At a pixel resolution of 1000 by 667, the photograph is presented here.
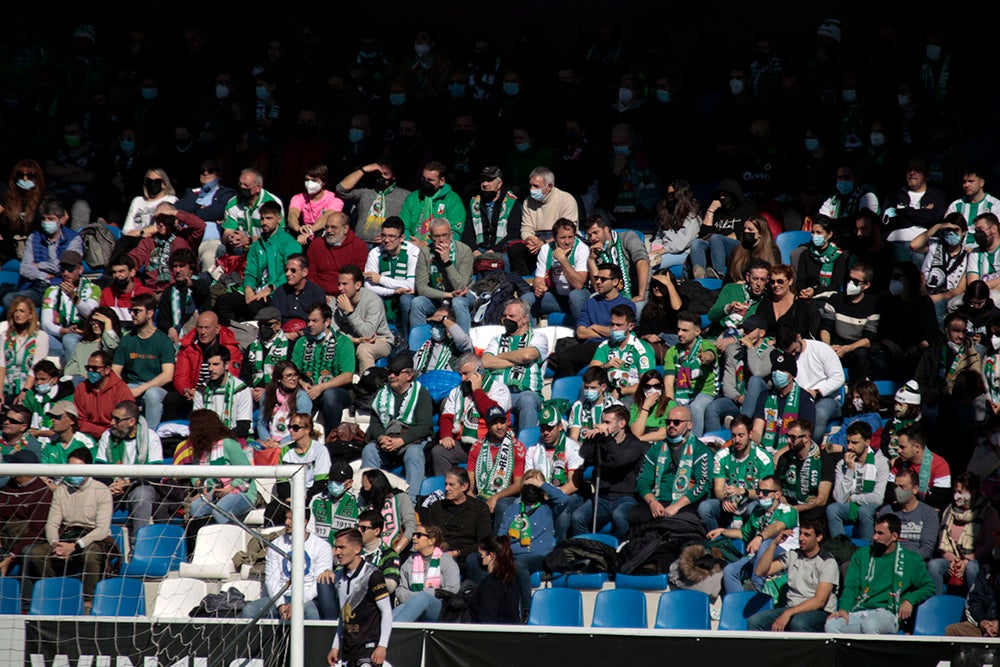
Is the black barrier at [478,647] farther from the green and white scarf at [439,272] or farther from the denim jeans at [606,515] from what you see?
the green and white scarf at [439,272]

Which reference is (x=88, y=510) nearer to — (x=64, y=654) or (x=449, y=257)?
(x=64, y=654)

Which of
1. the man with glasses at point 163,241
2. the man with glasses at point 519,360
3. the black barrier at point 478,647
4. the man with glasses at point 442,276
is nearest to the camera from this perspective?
the black barrier at point 478,647

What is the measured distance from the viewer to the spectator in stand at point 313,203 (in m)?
13.8

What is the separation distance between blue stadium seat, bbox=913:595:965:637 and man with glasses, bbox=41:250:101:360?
301 inches

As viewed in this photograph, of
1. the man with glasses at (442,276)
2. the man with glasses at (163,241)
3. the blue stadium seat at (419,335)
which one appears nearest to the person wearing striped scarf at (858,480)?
the man with glasses at (442,276)

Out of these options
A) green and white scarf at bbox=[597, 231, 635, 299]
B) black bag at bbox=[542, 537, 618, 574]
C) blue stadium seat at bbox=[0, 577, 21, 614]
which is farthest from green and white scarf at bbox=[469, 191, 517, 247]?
blue stadium seat at bbox=[0, 577, 21, 614]

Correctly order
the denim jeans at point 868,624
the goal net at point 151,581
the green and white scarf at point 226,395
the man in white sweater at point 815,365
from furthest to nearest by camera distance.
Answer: the green and white scarf at point 226,395 < the man in white sweater at point 815,365 < the denim jeans at point 868,624 < the goal net at point 151,581

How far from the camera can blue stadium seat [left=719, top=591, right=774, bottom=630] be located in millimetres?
9781

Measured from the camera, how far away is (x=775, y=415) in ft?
37.5

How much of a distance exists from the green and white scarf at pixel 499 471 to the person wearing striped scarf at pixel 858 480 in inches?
95.6

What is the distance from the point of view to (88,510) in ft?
34.8

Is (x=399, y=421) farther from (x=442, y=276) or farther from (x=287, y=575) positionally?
(x=287, y=575)

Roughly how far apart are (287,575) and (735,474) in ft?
11.5

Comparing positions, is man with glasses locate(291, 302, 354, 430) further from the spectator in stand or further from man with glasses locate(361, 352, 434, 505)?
the spectator in stand
